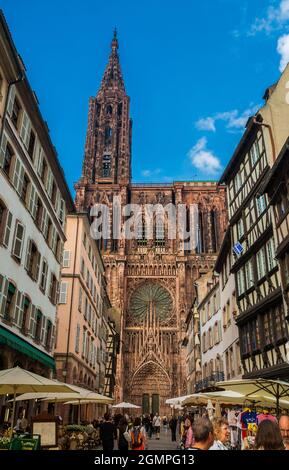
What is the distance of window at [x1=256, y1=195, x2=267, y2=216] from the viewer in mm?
18453

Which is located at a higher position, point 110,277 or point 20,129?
point 110,277

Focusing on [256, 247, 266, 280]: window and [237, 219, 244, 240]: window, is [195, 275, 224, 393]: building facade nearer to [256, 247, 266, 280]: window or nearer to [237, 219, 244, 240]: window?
[237, 219, 244, 240]: window

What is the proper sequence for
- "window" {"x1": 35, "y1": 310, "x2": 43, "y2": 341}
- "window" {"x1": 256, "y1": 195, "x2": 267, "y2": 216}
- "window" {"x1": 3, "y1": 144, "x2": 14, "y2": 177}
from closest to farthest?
"window" {"x1": 3, "y1": 144, "x2": 14, "y2": 177}
"window" {"x1": 256, "y1": 195, "x2": 267, "y2": 216}
"window" {"x1": 35, "y1": 310, "x2": 43, "y2": 341}

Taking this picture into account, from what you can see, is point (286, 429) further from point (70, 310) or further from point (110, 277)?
point (110, 277)

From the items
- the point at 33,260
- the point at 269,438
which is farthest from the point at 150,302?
the point at 269,438

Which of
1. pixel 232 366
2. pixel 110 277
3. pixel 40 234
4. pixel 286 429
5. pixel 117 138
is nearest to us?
pixel 286 429

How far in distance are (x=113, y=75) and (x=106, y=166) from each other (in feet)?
74.5

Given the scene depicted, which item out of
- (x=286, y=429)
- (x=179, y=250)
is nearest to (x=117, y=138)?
(x=179, y=250)

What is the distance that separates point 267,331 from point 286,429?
13.3m

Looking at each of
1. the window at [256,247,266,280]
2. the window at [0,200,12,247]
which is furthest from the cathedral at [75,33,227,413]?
the window at [0,200,12,247]

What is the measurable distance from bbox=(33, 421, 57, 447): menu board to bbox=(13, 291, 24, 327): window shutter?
19.3 feet

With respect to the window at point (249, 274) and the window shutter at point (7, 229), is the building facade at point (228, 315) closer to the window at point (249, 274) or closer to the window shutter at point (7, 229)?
the window at point (249, 274)

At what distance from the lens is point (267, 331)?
17.6 meters
